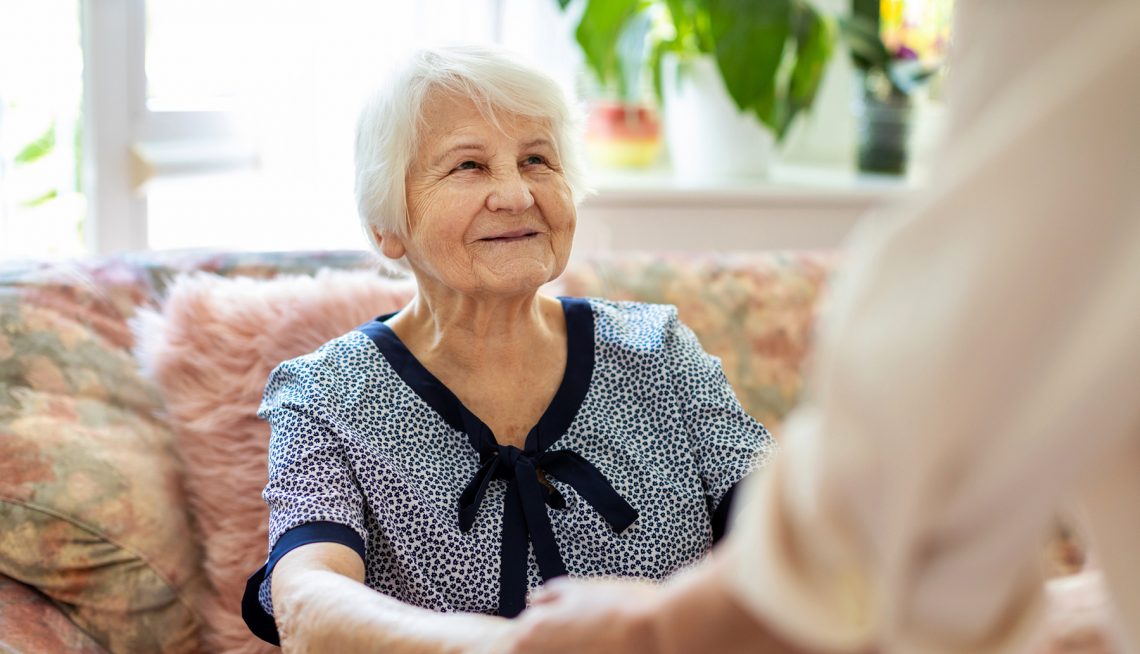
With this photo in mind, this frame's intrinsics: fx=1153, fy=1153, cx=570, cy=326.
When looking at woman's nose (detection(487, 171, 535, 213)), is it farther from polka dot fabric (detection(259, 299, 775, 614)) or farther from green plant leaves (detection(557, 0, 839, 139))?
green plant leaves (detection(557, 0, 839, 139))

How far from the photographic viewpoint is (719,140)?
3.05 metres

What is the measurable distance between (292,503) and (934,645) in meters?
0.89

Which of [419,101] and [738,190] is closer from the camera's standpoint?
[419,101]

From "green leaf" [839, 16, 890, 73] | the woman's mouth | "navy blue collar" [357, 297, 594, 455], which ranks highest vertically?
"green leaf" [839, 16, 890, 73]

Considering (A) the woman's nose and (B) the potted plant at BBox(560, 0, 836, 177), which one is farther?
(B) the potted plant at BBox(560, 0, 836, 177)

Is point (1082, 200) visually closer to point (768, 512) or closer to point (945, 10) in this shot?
point (768, 512)

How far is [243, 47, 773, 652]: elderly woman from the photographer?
1.44 m

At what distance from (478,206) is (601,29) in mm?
1484

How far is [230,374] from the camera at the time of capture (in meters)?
1.69

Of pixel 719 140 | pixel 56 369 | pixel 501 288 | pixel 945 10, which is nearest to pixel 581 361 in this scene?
pixel 501 288

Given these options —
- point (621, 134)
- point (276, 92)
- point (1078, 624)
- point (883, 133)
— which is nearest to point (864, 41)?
point (883, 133)

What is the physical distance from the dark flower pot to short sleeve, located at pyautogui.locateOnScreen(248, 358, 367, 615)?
7.26 feet

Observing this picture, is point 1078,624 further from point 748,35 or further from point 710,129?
point 710,129

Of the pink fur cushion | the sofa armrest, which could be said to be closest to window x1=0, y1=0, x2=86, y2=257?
the pink fur cushion
